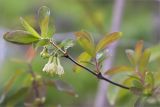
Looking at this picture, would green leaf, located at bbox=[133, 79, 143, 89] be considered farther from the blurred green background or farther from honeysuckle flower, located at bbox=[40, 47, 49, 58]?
the blurred green background

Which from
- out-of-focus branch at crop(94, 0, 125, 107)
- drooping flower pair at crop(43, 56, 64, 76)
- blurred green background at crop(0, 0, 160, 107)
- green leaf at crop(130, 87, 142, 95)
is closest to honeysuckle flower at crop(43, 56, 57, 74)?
drooping flower pair at crop(43, 56, 64, 76)

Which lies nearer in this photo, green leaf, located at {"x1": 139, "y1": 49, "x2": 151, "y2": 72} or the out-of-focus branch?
green leaf, located at {"x1": 139, "y1": 49, "x2": 151, "y2": 72}

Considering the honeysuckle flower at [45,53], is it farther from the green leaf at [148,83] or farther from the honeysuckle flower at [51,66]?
the green leaf at [148,83]

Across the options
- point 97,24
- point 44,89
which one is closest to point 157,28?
point 97,24

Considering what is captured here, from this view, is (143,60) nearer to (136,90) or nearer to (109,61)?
(136,90)

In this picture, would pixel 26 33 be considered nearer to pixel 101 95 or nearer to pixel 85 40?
pixel 85 40

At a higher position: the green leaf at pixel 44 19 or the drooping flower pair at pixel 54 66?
the green leaf at pixel 44 19

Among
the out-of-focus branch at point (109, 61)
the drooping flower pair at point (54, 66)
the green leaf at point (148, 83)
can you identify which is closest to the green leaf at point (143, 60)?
the green leaf at point (148, 83)
